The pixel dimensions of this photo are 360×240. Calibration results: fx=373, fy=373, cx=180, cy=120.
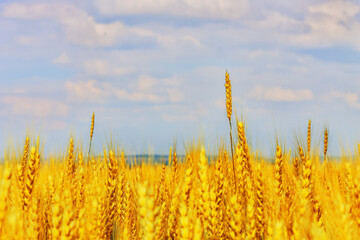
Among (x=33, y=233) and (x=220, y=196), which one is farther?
(x=220, y=196)

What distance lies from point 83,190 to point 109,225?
1.18 metres

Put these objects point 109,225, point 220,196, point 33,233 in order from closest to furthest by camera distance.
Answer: point 33,233, point 109,225, point 220,196

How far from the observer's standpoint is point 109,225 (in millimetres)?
3021

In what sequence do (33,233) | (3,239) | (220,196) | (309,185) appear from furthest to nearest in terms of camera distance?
1. (220,196)
2. (309,185)
3. (33,233)
4. (3,239)

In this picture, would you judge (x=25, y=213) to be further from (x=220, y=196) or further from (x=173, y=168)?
(x=173, y=168)

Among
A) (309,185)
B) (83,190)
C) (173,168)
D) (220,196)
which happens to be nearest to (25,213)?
(83,190)

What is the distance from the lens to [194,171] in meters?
3.20

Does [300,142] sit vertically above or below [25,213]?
above

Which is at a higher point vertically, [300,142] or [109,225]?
[300,142]

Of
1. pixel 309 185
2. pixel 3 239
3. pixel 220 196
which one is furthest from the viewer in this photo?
pixel 220 196

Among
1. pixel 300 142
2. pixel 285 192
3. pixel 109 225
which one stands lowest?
pixel 109 225

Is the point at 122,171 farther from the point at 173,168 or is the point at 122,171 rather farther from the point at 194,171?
the point at 173,168

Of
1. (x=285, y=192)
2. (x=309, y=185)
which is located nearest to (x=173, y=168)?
(x=285, y=192)

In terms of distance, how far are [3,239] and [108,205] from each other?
48.4 inches
